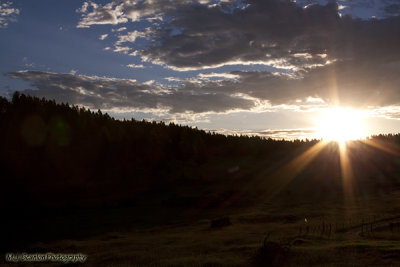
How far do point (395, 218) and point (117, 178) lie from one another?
92.4 metres

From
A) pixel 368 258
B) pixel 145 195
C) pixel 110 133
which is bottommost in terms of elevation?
pixel 145 195

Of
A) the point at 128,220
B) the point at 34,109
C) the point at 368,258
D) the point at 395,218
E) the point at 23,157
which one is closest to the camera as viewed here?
the point at 368,258

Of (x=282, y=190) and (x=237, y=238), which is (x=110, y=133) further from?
(x=237, y=238)

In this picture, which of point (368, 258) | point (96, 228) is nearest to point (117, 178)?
point (96, 228)

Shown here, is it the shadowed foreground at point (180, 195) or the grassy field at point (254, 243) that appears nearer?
the grassy field at point (254, 243)

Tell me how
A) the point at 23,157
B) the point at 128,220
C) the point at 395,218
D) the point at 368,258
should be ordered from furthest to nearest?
1. the point at 23,157
2. the point at 128,220
3. the point at 395,218
4. the point at 368,258

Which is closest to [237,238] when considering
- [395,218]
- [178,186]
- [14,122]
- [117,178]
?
[395,218]

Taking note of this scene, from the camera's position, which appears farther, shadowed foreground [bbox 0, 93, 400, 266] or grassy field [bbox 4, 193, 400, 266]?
shadowed foreground [bbox 0, 93, 400, 266]

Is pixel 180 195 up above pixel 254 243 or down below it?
below

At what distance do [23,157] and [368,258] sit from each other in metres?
113

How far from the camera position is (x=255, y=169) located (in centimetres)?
15150

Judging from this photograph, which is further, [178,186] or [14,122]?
[14,122]

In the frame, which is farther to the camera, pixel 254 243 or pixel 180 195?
pixel 180 195

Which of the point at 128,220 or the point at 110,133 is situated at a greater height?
the point at 110,133
